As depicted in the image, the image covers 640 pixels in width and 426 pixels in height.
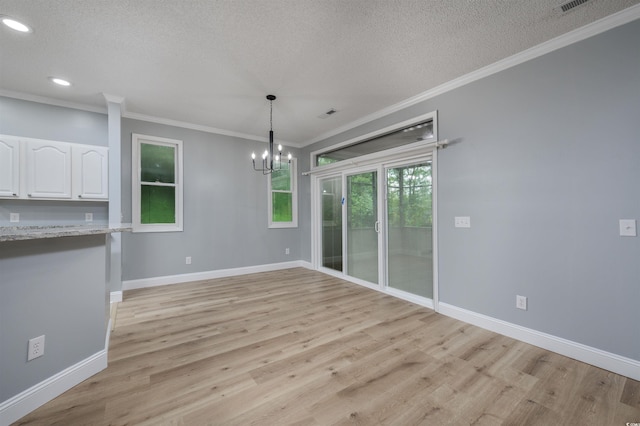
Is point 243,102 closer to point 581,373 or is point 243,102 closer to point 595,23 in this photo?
point 595,23

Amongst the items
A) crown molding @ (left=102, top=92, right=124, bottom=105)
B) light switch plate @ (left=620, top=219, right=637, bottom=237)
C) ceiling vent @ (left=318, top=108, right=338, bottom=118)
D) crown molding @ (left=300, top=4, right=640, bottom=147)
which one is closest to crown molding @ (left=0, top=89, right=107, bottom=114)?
crown molding @ (left=102, top=92, right=124, bottom=105)

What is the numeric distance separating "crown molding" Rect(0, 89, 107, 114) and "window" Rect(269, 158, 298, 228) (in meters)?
3.03

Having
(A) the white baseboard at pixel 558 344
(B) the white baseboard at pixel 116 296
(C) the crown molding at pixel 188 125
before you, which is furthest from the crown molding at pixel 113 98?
(A) the white baseboard at pixel 558 344

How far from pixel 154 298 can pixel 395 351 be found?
3.46 meters

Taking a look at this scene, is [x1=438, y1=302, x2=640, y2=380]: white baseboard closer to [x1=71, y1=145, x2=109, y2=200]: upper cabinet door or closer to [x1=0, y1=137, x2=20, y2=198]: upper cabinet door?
[x1=71, y1=145, x2=109, y2=200]: upper cabinet door

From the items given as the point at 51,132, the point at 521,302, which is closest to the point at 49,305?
the point at 51,132

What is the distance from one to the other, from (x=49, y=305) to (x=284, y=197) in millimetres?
4389

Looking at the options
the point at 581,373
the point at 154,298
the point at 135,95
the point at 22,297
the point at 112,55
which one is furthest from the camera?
the point at 154,298

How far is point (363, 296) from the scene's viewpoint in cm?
387

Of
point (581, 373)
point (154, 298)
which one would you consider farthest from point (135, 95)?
point (581, 373)

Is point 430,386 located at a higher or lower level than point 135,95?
lower

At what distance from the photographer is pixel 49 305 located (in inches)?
66.7

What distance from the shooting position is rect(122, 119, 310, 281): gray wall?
13.9 feet

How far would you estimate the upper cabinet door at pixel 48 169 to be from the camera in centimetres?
323
